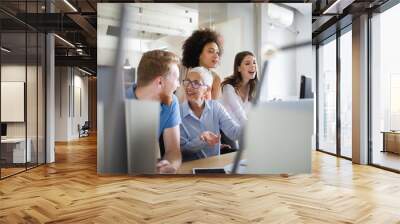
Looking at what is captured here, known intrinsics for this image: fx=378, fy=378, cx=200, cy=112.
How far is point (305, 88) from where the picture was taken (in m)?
6.34

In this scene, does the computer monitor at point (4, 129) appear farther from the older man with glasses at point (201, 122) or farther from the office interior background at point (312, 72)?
the older man with glasses at point (201, 122)

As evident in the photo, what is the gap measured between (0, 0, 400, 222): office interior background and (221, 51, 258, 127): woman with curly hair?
19cm

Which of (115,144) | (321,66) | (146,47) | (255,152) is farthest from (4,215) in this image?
(321,66)

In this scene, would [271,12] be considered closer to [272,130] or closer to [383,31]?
[272,130]

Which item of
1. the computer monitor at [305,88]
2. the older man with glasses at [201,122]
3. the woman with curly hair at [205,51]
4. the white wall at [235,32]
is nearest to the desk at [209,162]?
the older man with glasses at [201,122]

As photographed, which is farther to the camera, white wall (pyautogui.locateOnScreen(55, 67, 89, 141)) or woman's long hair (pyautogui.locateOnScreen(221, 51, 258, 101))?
white wall (pyautogui.locateOnScreen(55, 67, 89, 141))

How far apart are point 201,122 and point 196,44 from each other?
1.29 m

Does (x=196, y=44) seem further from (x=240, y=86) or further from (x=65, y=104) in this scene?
(x=65, y=104)

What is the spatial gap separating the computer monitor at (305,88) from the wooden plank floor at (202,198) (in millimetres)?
1385

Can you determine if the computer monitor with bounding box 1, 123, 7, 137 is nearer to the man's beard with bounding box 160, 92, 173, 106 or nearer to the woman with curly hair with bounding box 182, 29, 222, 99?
the man's beard with bounding box 160, 92, 173, 106

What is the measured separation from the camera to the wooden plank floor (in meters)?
3.95

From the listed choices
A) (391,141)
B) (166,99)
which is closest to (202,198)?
(166,99)

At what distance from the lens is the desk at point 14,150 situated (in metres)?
6.73

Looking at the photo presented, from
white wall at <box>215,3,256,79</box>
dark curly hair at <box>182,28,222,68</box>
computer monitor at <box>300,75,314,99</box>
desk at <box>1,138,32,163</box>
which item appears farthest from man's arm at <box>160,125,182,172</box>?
desk at <box>1,138,32,163</box>
